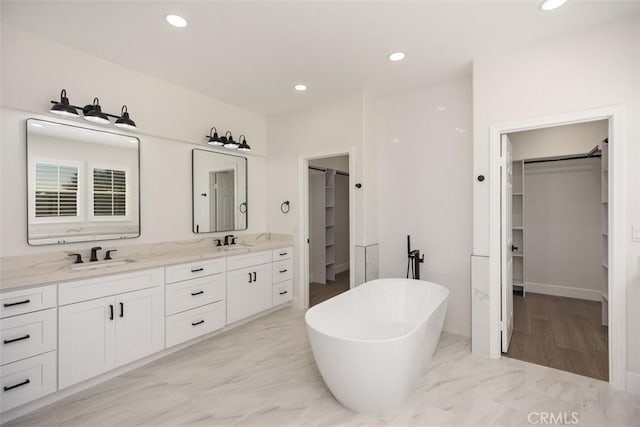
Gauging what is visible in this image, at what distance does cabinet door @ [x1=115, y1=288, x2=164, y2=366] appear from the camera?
96.1 inches

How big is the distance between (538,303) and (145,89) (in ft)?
18.2

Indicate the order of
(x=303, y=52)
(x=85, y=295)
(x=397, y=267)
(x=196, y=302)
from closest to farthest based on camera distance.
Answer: (x=85, y=295), (x=303, y=52), (x=196, y=302), (x=397, y=267)

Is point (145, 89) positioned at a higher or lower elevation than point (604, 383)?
higher

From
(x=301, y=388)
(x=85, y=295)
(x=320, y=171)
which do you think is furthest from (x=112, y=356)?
(x=320, y=171)

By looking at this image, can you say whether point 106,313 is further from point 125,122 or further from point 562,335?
point 562,335

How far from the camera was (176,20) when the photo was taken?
2.20 m

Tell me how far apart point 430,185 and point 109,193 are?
3.32m

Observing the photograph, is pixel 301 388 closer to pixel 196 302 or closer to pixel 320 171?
pixel 196 302

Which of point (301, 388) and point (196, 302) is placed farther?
point (196, 302)

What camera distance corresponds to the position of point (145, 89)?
3.06 meters

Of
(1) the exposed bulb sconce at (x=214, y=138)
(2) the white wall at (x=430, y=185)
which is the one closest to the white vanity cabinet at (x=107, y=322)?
(1) the exposed bulb sconce at (x=214, y=138)

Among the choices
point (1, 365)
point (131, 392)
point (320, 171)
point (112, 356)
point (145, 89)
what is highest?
point (145, 89)

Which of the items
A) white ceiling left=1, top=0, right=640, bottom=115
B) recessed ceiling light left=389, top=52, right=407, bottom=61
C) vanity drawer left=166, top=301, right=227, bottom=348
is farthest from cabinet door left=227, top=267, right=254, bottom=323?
recessed ceiling light left=389, top=52, right=407, bottom=61

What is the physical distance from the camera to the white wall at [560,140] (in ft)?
13.1
